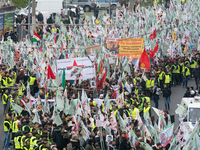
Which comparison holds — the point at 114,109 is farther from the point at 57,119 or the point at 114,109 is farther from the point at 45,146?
the point at 45,146

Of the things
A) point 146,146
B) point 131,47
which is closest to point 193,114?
point 146,146

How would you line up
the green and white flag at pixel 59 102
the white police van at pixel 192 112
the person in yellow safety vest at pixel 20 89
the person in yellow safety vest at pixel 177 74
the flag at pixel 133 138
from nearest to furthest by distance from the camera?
the flag at pixel 133 138 → the white police van at pixel 192 112 → the green and white flag at pixel 59 102 → the person in yellow safety vest at pixel 20 89 → the person in yellow safety vest at pixel 177 74

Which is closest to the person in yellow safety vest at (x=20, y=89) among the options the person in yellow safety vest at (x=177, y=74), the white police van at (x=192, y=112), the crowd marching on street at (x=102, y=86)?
the crowd marching on street at (x=102, y=86)

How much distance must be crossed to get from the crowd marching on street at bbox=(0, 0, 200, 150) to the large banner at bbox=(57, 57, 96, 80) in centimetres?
4

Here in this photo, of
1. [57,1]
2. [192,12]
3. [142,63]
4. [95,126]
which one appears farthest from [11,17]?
[95,126]

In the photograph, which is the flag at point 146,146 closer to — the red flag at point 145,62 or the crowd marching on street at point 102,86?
the crowd marching on street at point 102,86

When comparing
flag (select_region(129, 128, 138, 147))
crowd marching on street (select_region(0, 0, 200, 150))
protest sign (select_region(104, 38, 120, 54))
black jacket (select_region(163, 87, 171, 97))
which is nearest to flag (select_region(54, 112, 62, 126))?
crowd marching on street (select_region(0, 0, 200, 150))

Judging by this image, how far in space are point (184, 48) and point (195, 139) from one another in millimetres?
13827

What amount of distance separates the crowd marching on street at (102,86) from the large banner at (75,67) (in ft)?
0.15

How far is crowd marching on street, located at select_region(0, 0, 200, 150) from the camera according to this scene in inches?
576

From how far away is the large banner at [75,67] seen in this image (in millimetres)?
20359

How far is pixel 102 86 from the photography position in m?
20.2

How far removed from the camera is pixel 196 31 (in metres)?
27.3

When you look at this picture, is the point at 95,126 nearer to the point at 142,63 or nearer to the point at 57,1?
the point at 142,63
